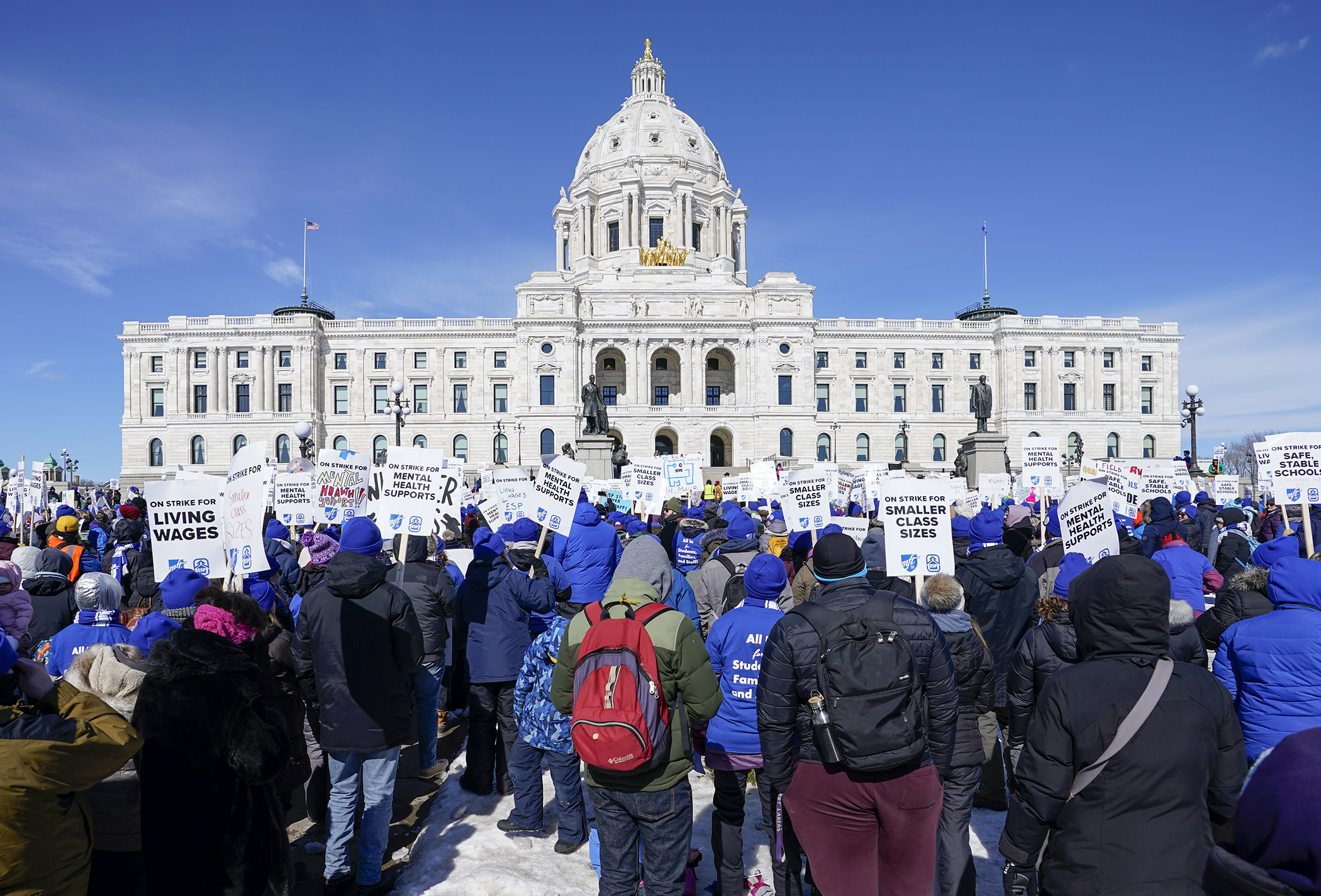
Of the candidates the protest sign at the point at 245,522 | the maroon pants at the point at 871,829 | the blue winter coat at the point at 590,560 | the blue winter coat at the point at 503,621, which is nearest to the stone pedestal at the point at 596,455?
the blue winter coat at the point at 590,560

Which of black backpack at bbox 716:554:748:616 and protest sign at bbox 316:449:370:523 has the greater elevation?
protest sign at bbox 316:449:370:523

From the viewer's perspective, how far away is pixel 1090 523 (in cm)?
757

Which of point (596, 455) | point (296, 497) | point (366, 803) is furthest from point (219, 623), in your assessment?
point (596, 455)

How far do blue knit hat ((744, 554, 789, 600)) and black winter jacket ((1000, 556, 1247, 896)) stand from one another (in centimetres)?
187

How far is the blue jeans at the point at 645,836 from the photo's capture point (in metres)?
4.09

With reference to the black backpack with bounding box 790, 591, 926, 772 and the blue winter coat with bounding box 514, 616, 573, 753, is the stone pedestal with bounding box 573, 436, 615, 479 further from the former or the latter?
the black backpack with bounding box 790, 591, 926, 772

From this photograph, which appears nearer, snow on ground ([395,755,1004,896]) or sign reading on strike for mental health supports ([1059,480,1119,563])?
snow on ground ([395,755,1004,896])

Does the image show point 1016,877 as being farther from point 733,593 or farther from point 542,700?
point 542,700

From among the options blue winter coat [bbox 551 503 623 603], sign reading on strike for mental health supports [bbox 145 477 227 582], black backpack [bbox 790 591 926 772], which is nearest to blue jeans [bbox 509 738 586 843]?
blue winter coat [bbox 551 503 623 603]

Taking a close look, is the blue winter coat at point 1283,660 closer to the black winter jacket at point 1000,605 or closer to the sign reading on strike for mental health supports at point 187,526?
A: the black winter jacket at point 1000,605

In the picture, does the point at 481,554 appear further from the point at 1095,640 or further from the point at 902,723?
the point at 1095,640

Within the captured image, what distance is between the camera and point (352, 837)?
19.0 ft

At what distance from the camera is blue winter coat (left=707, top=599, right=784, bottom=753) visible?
189 inches

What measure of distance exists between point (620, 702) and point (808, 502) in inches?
304
